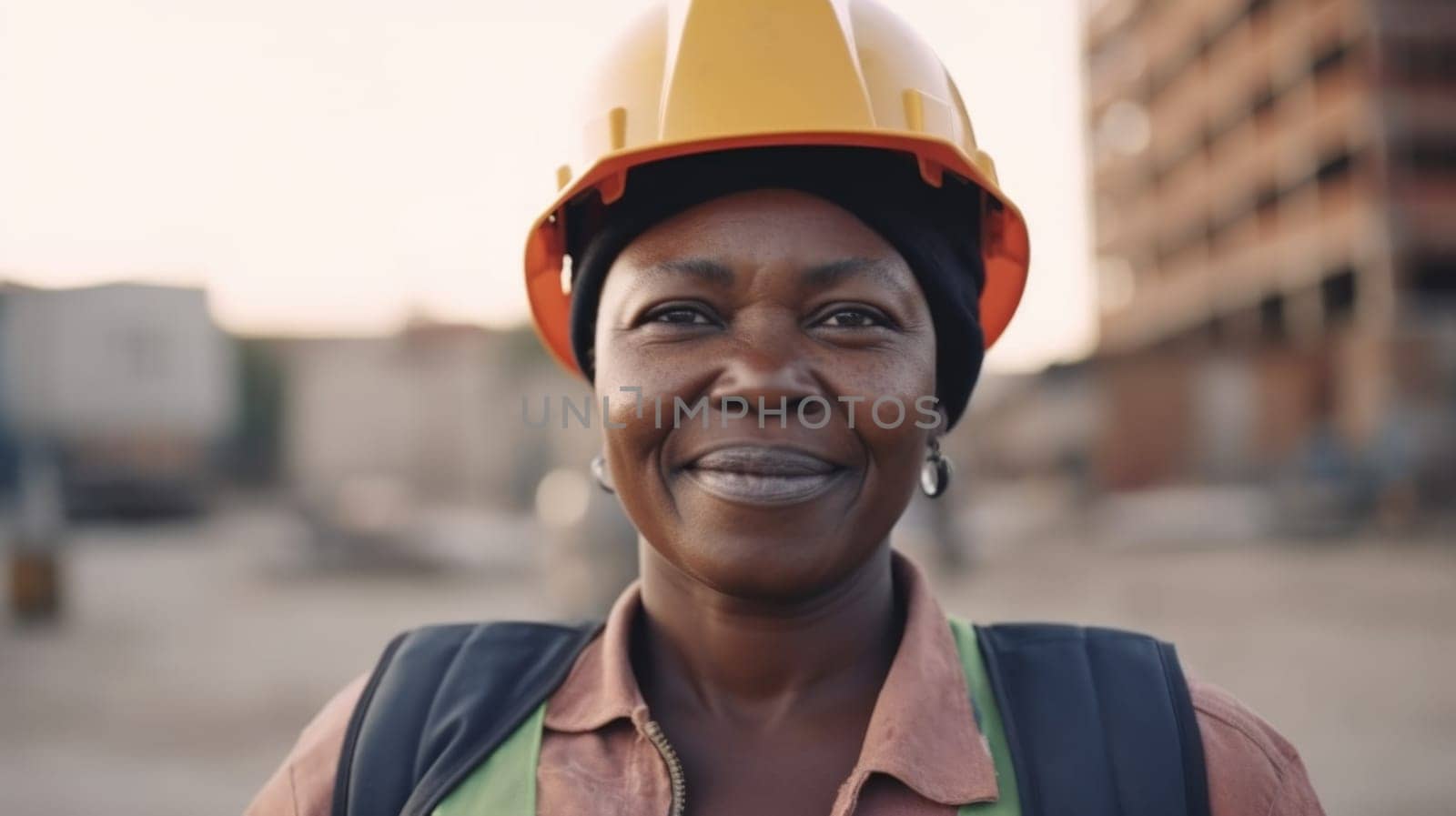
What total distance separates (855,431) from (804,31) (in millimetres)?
635

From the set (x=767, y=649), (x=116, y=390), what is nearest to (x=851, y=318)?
(x=767, y=649)

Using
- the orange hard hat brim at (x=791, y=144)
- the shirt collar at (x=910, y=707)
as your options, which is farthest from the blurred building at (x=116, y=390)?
the shirt collar at (x=910, y=707)

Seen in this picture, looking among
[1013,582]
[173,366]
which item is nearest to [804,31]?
[1013,582]

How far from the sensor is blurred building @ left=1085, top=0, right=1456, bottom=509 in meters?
24.7

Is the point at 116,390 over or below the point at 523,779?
over

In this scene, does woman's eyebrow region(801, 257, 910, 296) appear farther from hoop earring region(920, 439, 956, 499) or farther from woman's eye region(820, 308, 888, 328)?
hoop earring region(920, 439, 956, 499)

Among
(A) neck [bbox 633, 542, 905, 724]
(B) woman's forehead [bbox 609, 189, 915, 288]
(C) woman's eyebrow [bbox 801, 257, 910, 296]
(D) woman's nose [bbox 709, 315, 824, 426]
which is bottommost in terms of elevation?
(A) neck [bbox 633, 542, 905, 724]

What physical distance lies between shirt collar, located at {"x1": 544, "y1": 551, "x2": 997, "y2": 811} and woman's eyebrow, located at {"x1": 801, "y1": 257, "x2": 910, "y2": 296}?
1.87ft

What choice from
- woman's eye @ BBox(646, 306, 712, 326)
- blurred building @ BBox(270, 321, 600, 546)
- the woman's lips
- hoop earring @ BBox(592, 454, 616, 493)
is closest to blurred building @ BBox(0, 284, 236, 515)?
blurred building @ BBox(270, 321, 600, 546)

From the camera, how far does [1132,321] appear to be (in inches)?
1950

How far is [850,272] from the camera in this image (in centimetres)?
181

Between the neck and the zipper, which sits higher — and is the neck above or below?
above

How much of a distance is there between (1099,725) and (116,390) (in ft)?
71.1

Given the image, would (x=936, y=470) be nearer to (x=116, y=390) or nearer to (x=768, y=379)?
(x=768, y=379)
